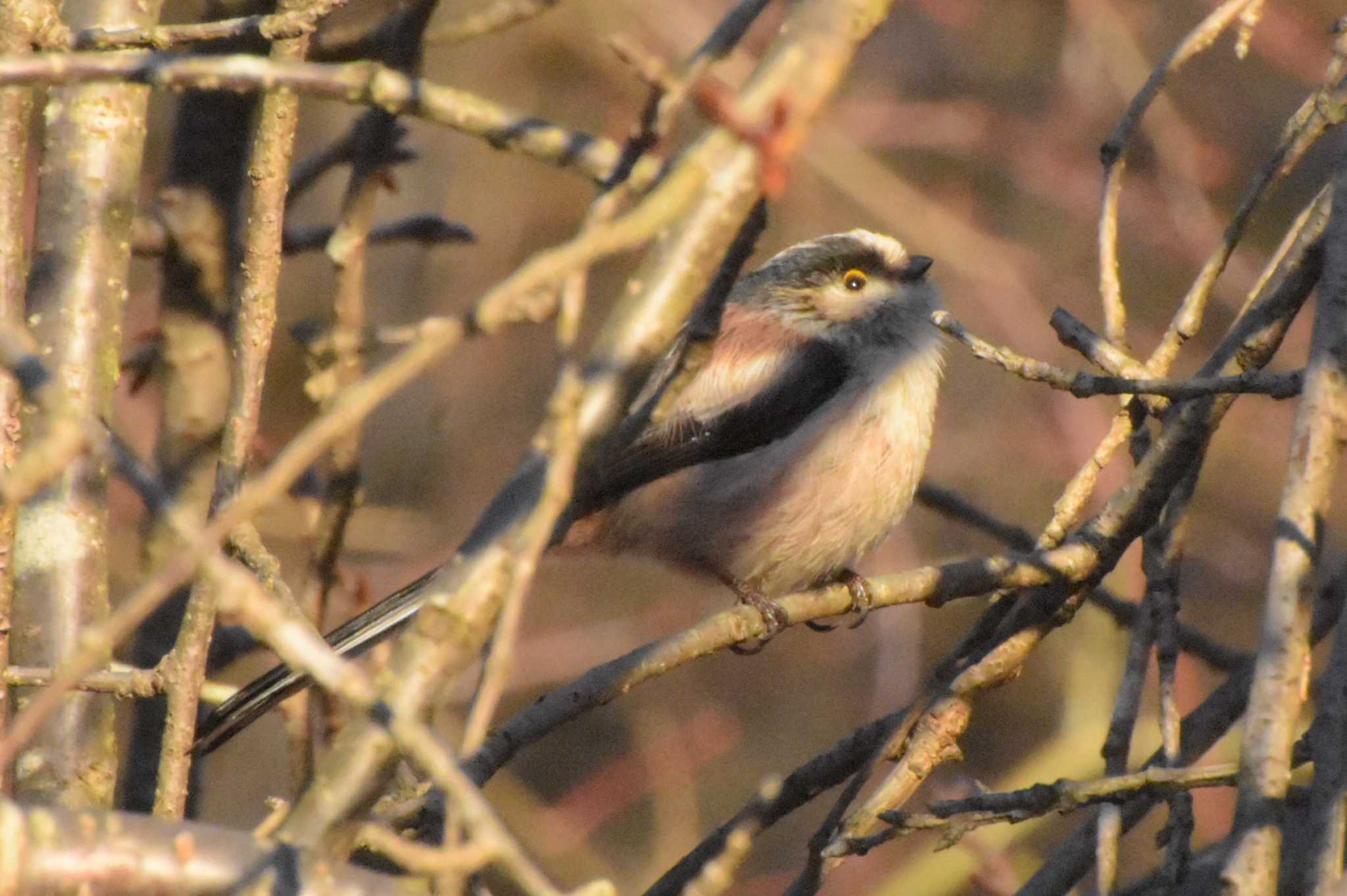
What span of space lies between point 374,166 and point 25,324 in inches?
38.5

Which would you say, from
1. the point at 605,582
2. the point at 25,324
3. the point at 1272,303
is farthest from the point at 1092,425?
the point at 25,324

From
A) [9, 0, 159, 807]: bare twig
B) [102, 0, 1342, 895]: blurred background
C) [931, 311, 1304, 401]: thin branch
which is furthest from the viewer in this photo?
[102, 0, 1342, 895]: blurred background

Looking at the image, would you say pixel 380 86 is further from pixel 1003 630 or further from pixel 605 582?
pixel 605 582

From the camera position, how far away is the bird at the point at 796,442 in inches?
173

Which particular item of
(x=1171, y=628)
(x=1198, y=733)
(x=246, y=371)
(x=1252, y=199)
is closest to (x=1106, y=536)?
(x=1171, y=628)

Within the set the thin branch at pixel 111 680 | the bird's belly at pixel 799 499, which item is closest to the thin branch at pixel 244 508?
the thin branch at pixel 111 680

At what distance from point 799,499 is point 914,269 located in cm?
91

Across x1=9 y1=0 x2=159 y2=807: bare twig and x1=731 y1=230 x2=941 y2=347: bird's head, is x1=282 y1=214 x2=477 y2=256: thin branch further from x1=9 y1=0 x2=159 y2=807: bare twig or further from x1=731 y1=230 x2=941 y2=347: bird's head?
x1=731 y1=230 x2=941 y2=347: bird's head

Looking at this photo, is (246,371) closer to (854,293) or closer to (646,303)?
(646,303)

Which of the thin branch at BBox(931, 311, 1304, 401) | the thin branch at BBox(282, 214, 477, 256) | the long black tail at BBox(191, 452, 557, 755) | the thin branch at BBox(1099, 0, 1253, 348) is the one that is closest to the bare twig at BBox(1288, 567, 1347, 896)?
the thin branch at BBox(931, 311, 1304, 401)

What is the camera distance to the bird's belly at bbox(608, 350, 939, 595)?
14.3ft

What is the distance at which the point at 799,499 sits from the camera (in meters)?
4.42

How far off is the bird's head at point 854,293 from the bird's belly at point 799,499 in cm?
22

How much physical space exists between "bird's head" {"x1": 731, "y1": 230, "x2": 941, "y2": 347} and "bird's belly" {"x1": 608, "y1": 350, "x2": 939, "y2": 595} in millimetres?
224
